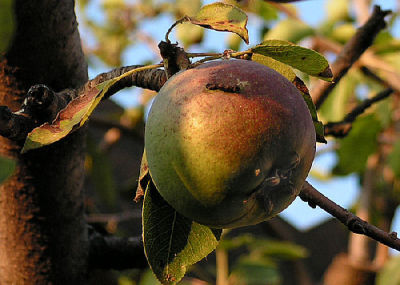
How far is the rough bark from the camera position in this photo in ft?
3.15

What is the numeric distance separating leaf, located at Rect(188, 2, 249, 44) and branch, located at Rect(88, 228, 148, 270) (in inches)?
20.7

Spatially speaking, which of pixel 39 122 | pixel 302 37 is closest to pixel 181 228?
pixel 39 122

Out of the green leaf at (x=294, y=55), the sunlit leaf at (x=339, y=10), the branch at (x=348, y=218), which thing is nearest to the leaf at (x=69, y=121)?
the green leaf at (x=294, y=55)

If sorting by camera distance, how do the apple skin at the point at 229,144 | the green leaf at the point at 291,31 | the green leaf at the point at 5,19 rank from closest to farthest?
the green leaf at the point at 5,19 < the apple skin at the point at 229,144 < the green leaf at the point at 291,31

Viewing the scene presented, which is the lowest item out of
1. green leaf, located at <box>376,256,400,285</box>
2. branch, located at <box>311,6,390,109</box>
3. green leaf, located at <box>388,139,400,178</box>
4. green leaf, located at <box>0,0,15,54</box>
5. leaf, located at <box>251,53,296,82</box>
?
green leaf, located at <box>376,256,400,285</box>

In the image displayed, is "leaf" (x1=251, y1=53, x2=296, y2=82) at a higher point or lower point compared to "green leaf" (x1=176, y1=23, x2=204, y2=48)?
higher

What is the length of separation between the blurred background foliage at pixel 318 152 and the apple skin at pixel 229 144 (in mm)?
760

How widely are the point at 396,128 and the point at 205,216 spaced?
7.51 feet

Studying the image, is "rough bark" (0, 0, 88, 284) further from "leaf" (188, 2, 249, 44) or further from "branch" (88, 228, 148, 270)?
"leaf" (188, 2, 249, 44)

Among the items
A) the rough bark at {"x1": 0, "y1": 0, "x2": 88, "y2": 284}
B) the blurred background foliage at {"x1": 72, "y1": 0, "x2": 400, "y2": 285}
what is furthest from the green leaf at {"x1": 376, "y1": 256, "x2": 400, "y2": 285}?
the rough bark at {"x1": 0, "y1": 0, "x2": 88, "y2": 284}

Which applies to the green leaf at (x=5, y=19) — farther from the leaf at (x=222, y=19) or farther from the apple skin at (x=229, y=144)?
the leaf at (x=222, y=19)

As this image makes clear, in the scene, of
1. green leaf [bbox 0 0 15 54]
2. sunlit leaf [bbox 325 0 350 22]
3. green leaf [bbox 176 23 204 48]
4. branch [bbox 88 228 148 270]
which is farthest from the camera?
sunlit leaf [bbox 325 0 350 22]

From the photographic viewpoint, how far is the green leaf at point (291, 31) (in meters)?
1.88

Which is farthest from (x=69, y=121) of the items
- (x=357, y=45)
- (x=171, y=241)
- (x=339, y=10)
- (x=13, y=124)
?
(x=339, y=10)
